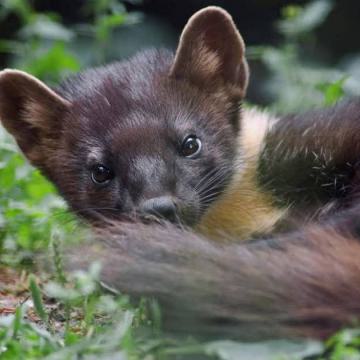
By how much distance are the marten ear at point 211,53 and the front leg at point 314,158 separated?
0.53 m

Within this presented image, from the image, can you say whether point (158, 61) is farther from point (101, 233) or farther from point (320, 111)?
point (101, 233)

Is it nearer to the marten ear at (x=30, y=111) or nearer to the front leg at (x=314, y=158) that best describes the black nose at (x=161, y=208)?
the front leg at (x=314, y=158)

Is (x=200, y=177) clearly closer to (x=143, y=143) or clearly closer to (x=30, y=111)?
(x=143, y=143)

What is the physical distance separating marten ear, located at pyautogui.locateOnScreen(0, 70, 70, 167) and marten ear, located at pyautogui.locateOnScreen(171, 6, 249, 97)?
79 centimetres

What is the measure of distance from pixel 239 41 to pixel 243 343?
9.85 feet

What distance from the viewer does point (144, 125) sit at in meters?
5.91

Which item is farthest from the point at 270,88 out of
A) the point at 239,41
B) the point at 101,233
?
the point at 101,233

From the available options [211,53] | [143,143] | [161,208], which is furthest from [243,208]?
[211,53]

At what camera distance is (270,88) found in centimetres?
1198

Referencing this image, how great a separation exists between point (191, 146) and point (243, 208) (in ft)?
1.56

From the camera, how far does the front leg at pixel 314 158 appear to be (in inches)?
234

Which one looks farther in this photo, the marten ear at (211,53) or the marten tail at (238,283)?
the marten ear at (211,53)

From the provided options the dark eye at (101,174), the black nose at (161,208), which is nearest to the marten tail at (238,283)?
the black nose at (161,208)

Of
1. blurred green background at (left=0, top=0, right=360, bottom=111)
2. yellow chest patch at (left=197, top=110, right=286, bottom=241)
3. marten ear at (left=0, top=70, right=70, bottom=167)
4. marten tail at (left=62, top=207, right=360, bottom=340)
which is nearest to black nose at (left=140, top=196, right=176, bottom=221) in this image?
yellow chest patch at (left=197, top=110, right=286, bottom=241)
